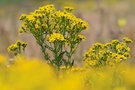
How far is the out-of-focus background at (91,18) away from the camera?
41.4 feet

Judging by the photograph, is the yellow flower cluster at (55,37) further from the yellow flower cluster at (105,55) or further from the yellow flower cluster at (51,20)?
the yellow flower cluster at (105,55)

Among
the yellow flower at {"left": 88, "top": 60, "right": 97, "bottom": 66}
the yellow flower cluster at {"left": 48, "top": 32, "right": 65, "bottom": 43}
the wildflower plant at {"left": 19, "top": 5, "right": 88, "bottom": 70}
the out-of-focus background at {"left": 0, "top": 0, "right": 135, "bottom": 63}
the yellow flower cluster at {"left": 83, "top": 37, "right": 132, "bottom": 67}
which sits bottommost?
the yellow flower at {"left": 88, "top": 60, "right": 97, "bottom": 66}

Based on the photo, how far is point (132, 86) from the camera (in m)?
2.82

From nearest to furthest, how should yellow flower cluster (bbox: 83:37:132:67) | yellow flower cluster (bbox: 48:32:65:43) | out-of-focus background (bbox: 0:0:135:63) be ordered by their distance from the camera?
yellow flower cluster (bbox: 48:32:65:43) < yellow flower cluster (bbox: 83:37:132:67) < out-of-focus background (bbox: 0:0:135:63)

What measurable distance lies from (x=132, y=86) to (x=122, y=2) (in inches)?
481

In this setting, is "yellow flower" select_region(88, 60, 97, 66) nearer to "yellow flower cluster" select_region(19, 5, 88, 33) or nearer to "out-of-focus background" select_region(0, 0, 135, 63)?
"yellow flower cluster" select_region(19, 5, 88, 33)

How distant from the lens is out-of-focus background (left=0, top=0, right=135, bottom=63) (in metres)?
12.6

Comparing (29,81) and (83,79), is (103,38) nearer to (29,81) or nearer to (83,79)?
(83,79)

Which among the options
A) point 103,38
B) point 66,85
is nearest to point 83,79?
point 66,85

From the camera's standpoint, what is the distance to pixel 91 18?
1391 centimetres

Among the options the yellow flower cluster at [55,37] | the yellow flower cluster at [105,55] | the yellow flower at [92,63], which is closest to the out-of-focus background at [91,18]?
the yellow flower cluster at [105,55]

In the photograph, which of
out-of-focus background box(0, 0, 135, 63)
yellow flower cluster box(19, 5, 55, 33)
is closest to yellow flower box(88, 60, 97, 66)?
yellow flower cluster box(19, 5, 55, 33)

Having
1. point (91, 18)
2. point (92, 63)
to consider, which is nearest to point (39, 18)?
point (92, 63)

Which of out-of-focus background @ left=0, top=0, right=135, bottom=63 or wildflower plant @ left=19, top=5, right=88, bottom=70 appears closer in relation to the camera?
wildflower plant @ left=19, top=5, right=88, bottom=70
